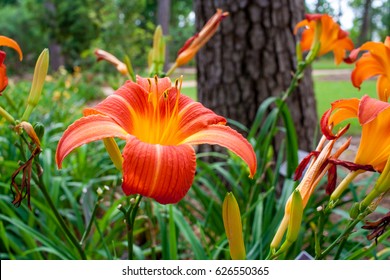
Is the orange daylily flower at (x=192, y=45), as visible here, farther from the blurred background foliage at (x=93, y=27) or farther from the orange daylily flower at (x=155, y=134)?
the blurred background foliage at (x=93, y=27)

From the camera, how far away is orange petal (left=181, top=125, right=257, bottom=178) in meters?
0.52

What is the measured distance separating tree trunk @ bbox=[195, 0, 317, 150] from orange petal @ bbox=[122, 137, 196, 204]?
1.65 metres

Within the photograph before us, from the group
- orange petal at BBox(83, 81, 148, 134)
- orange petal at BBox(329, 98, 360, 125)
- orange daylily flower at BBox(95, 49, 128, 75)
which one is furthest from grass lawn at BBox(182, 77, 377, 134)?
orange petal at BBox(83, 81, 148, 134)

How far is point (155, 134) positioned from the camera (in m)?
0.62

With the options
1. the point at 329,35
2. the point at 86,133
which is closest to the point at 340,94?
the point at 329,35

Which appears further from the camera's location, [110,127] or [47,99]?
[47,99]

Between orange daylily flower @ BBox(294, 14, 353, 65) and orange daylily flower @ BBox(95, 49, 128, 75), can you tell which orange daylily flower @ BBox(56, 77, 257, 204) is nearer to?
orange daylily flower @ BBox(95, 49, 128, 75)

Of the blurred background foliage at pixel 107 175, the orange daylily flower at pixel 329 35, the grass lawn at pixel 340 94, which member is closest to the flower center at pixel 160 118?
the blurred background foliage at pixel 107 175

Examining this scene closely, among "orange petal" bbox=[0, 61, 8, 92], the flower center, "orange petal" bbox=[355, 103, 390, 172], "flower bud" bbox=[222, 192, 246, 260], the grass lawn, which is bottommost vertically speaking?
the grass lawn

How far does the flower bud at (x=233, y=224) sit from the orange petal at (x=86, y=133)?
151mm
